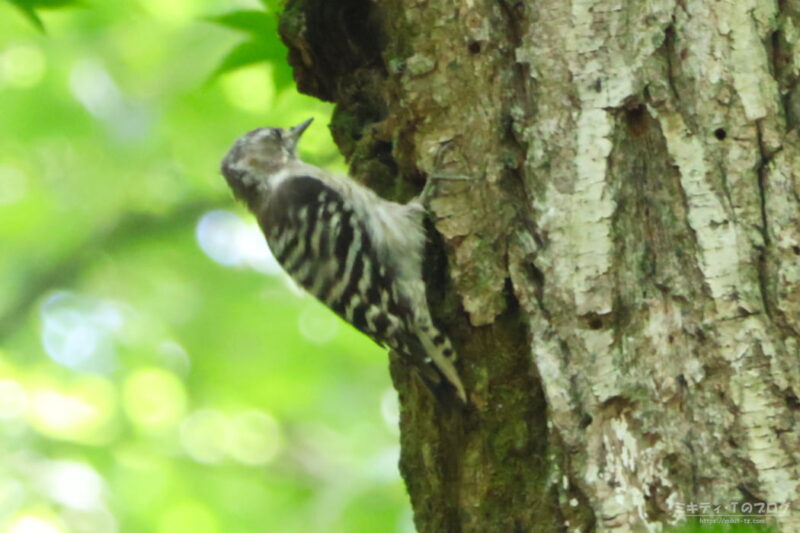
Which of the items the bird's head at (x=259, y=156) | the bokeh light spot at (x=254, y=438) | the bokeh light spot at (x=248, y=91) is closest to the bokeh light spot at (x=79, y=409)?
the bokeh light spot at (x=254, y=438)

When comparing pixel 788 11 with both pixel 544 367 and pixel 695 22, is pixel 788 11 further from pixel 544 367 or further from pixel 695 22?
pixel 544 367

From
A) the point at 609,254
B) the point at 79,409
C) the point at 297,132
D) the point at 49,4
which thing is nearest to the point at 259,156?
the point at 297,132

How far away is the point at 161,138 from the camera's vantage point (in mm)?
7758

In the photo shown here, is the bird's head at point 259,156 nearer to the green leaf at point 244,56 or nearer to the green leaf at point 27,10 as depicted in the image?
the green leaf at point 244,56

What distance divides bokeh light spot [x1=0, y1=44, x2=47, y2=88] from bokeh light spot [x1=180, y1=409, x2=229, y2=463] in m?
3.25

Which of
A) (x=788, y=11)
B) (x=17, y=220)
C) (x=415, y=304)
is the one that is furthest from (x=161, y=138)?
(x=788, y=11)

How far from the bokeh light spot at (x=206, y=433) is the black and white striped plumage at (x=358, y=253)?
13.4ft

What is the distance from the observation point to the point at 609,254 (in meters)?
2.69

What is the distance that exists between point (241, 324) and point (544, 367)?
5947mm

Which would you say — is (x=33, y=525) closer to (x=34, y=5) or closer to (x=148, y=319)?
(x=148, y=319)

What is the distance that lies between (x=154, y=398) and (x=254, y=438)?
3.25 ft

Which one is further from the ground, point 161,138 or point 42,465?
point 161,138

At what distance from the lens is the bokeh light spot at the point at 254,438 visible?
8.41 m

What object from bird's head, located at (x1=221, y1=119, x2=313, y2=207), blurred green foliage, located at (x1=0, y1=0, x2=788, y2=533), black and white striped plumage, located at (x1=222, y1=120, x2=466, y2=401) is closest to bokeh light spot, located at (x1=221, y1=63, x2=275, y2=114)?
blurred green foliage, located at (x1=0, y1=0, x2=788, y2=533)
